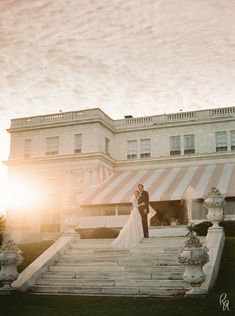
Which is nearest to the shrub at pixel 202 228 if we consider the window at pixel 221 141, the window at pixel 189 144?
the window at pixel 221 141

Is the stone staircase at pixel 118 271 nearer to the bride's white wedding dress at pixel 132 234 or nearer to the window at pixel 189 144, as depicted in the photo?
the bride's white wedding dress at pixel 132 234

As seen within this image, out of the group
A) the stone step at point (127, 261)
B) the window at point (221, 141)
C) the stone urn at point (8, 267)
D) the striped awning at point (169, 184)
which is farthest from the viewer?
the window at point (221, 141)

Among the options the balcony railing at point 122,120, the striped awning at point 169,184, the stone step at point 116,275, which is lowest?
the stone step at point 116,275

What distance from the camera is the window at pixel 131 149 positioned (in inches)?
1385

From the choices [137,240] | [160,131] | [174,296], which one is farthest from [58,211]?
[174,296]

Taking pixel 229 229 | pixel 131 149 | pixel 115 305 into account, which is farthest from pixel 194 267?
pixel 131 149

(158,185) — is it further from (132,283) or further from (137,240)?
(132,283)

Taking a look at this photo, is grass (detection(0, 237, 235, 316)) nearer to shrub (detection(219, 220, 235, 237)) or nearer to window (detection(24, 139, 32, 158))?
shrub (detection(219, 220, 235, 237))

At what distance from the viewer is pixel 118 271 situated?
42.3 feet

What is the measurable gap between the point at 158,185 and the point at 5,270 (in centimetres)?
1700

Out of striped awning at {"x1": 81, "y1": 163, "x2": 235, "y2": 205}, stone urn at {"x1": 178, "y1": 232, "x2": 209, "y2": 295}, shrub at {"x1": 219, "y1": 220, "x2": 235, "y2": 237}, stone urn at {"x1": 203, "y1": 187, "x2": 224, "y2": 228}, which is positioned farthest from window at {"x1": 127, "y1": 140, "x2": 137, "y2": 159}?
stone urn at {"x1": 178, "y1": 232, "x2": 209, "y2": 295}

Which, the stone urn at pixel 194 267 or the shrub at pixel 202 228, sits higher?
the shrub at pixel 202 228

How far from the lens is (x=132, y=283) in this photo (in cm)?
1186

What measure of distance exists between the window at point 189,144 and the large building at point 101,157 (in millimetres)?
78
